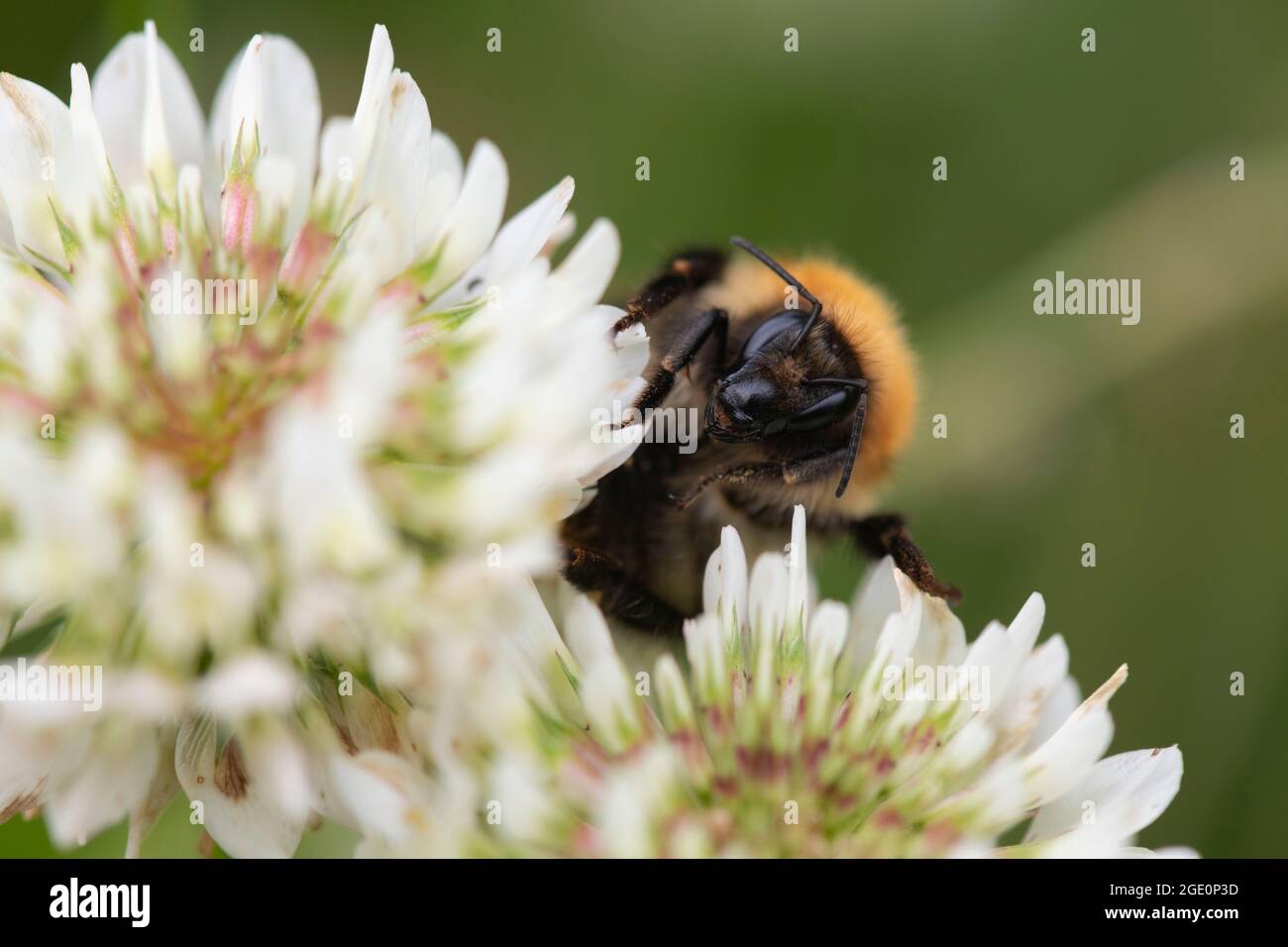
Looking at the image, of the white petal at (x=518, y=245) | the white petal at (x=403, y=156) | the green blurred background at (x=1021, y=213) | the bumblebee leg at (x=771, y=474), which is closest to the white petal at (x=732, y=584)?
the bumblebee leg at (x=771, y=474)

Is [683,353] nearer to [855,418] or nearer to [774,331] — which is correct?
[774,331]

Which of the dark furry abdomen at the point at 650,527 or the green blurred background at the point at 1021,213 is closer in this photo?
the dark furry abdomen at the point at 650,527

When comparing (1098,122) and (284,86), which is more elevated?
(1098,122)

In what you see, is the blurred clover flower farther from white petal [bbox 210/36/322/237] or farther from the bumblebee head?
white petal [bbox 210/36/322/237]

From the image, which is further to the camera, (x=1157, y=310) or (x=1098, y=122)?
(x=1098, y=122)

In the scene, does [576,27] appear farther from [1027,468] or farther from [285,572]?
[285,572]

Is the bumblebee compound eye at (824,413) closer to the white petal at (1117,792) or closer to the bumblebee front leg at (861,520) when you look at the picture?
the bumblebee front leg at (861,520)

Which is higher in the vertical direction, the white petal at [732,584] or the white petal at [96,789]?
the white petal at [732,584]
